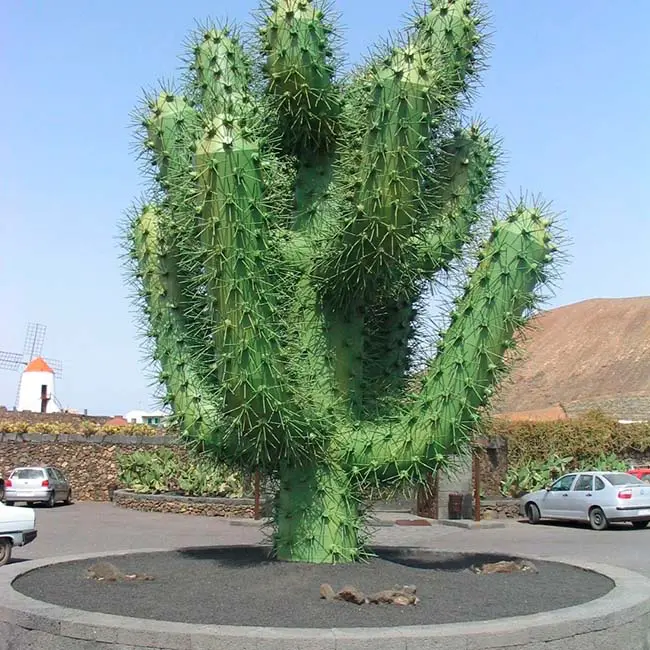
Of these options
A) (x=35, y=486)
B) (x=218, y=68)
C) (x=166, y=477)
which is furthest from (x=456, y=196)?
(x=35, y=486)

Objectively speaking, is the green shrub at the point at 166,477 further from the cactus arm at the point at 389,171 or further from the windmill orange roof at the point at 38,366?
the windmill orange roof at the point at 38,366

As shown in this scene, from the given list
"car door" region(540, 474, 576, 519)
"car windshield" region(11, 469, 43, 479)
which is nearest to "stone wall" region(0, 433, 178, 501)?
"car windshield" region(11, 469, 43, 479)

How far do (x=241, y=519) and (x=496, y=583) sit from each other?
13.4 metres

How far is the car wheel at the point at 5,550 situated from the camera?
11930 millimetres

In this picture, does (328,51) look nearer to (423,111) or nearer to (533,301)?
(423,111)

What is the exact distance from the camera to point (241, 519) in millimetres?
20000

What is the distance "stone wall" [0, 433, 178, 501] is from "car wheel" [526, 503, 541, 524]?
10.8 m

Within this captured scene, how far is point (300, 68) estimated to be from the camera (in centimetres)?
733

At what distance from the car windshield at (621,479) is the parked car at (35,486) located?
14.8 metres

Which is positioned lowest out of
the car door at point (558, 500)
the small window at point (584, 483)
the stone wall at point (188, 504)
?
the stone wall at point (188, 504)

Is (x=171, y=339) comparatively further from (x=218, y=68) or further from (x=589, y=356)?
(x=589, y=356)

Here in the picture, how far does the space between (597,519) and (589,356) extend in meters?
75.5

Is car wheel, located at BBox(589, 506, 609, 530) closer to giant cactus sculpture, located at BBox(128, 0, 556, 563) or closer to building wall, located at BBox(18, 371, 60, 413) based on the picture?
giant cactus sculpture, located at BBox(128, 0, 556, 563)

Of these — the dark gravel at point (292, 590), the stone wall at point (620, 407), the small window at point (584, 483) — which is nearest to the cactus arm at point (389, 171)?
the dark gravel at point (292, 590)
